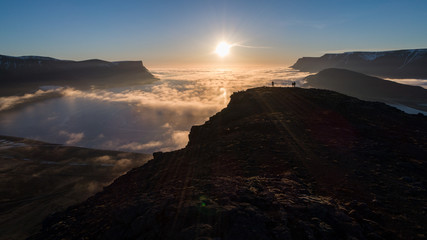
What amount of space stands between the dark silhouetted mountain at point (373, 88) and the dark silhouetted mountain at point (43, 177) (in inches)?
4661

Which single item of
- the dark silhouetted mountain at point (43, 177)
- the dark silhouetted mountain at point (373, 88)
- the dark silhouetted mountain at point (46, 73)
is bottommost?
the dark silhouetted mountain at point (43, 177)

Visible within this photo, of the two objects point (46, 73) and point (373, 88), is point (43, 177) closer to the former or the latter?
point (373, 88)

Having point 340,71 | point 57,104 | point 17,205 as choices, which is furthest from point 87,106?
point 340,71

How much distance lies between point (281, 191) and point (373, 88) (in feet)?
465

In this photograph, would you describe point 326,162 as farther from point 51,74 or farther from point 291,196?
point 51,74

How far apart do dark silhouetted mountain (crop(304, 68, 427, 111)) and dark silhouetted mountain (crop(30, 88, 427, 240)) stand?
10790 cm

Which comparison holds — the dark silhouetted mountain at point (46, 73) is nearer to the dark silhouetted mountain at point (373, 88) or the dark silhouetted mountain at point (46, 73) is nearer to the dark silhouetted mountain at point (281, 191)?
the dark silhouetted mountain at point (281, 191)

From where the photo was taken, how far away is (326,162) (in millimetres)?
8820

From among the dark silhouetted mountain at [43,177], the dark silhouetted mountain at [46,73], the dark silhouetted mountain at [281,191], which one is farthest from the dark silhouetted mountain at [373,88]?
the dark silhouetted mountain at [46,73]

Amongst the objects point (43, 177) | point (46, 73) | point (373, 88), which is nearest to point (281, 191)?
point (43, 177)

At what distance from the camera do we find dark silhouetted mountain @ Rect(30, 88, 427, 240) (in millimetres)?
4840

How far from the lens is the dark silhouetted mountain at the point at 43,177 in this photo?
26.6m

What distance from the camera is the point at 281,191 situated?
6379 mm

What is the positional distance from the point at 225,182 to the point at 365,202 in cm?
424
